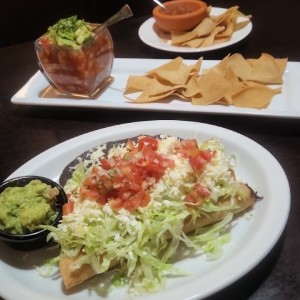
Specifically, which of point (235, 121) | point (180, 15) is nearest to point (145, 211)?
point (235, 121)

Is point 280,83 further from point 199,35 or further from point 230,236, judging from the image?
point 230,236

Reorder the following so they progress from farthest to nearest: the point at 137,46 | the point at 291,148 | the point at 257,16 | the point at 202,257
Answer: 1. the point at 257,16
2. the point at 137,46
3. the point at 291,148
4. the point at 202,257

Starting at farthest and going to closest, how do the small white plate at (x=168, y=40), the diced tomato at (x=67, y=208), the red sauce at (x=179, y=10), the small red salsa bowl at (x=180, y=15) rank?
the red sauce at (x=179, y=10) < the small red salsa bowl at (x=180, y=15) < the small white plate at (x=168, y=40) < the diced tomato at (x=67, y=208)

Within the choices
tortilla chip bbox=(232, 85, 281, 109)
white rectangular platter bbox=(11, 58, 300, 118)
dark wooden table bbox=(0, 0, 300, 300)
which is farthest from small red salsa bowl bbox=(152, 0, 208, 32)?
tortilla chip bbox=(232, 85, 281, 109)

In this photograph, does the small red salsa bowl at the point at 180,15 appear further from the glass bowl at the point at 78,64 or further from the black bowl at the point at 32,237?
the black bowl at the point at 32,237

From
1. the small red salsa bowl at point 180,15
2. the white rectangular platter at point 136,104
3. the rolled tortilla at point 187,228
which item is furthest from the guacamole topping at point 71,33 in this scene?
the rolled tortilla at point 187,228

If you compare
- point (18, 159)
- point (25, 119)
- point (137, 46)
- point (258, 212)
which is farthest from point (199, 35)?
point (258, 212)
